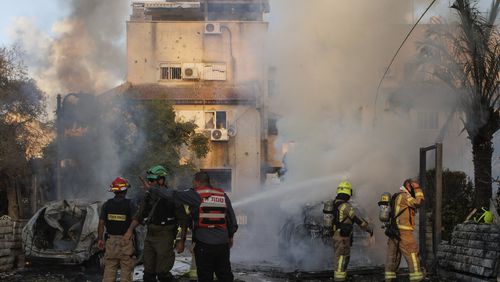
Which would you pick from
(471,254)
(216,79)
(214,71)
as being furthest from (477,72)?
(214,71)

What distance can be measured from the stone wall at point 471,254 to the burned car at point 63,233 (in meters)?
5.87

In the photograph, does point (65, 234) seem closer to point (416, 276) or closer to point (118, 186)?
point (118, 186)

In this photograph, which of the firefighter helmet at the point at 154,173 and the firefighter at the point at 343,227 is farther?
the firefighter at the point at 343,227

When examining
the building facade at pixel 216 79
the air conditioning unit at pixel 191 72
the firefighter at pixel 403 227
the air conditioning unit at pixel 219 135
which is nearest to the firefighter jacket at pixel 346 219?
the firefighter at pixel 403 227

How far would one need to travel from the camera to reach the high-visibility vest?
7281mm

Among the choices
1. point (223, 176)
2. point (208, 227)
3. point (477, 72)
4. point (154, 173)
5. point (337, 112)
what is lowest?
point (223, 176)

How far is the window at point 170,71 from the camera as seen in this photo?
3092cm

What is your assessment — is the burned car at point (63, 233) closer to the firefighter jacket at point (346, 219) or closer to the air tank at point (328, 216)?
the air tank at point (328, 216)

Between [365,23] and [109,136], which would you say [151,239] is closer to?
[365,23]

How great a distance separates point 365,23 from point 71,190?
1055cm

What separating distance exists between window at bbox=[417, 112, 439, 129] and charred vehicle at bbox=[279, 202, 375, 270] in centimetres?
394

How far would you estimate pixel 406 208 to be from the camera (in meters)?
9.45

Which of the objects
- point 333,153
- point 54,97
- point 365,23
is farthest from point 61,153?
point 365,23

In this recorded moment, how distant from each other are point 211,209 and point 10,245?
18.4 feet
